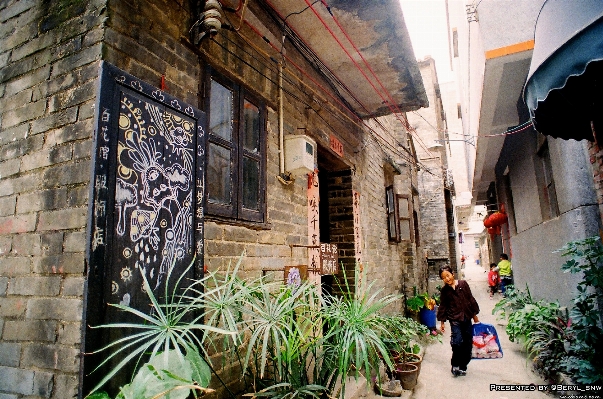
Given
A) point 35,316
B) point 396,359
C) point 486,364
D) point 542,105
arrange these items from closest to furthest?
point 35,316 → point 542,105 → point 396,359 → point 486,364

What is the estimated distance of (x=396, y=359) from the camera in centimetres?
474

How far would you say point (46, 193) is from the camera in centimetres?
218

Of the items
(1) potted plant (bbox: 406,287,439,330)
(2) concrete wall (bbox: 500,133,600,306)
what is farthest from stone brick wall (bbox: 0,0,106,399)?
(1) potted plant (bbox: 406,287,439,330)

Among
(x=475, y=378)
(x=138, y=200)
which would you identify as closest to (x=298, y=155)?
(x=138, y=200)

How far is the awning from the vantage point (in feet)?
8.82

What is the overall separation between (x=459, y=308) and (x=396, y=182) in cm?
462

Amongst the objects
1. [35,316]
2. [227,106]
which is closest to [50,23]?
[227,106]

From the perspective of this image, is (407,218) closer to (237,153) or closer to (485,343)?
(485,343)

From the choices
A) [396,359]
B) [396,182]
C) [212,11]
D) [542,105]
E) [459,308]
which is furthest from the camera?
[396,182]

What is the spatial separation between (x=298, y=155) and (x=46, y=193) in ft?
7.69

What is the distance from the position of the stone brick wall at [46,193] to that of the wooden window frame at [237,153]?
0.92 m

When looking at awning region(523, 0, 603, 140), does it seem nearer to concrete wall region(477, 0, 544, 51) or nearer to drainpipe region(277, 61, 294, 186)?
concrete wall region(477, 0, 544, 51)

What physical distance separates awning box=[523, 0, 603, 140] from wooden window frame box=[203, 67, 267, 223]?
2629mm

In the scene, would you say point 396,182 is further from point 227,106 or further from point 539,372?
point 227,106
